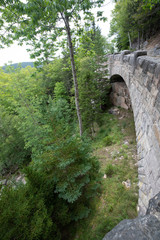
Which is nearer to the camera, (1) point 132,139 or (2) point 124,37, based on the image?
(1) point 132,139

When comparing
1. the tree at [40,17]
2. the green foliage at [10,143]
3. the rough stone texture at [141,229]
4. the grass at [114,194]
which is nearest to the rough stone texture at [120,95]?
the grass at [114,194]

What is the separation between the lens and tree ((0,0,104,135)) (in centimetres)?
331

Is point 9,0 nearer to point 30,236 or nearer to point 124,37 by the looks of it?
point 30,236

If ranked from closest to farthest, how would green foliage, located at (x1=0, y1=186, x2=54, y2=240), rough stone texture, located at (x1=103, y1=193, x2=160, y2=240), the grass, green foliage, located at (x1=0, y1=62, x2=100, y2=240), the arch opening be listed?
rough stone texture, located at (x1=103, y1=193, x2=160, y2=240), green foliage, located at (x1=0, y1=186, x2=54, y2=240), green foliage, located at (x1=0, y1=62, x2=100, y2=240), the grass, the arch opening

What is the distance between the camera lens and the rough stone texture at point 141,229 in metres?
0.87

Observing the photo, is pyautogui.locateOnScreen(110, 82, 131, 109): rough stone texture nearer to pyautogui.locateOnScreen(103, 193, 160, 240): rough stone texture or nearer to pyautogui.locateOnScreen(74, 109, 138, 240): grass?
pyautogui.locateOnScreen(74, 109, 138, 240): grass

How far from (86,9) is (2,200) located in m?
6.72

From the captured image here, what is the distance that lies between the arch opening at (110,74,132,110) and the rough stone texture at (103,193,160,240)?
449 inches

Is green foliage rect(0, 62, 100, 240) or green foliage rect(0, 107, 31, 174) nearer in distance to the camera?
green foliage rect(0, 62, 100, 240)

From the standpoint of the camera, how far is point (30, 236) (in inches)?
106

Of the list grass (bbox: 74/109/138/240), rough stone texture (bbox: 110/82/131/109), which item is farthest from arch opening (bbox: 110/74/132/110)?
grass (bbox: 74/109/138/240)

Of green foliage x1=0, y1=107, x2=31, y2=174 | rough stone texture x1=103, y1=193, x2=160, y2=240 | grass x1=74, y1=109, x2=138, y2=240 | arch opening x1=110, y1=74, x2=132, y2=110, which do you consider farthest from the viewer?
arch opening x1=110, y1=74, x2=132, y2=110

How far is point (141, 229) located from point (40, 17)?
5398 mm

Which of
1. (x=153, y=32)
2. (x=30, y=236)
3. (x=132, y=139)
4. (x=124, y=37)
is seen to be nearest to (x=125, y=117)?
(x=132, y=139)
